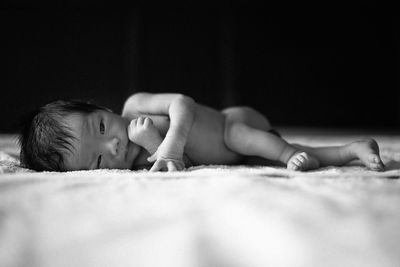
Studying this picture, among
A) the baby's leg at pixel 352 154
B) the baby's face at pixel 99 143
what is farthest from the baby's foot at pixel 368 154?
the baby's face at pixel 99 143

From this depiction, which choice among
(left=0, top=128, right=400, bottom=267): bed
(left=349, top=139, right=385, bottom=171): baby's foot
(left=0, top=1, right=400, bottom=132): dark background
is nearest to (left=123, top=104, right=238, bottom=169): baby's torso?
(left=349, top=139, right=385, bottom=171): baby's foot

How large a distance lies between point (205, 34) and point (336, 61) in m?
0.94

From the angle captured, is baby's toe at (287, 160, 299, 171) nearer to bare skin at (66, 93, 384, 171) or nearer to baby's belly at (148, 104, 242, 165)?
bare skin at (66, 93, 384, 171)

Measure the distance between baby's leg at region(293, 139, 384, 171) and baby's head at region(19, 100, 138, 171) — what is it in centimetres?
46

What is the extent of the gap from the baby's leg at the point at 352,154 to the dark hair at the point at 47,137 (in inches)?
21.7

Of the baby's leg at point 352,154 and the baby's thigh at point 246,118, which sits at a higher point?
the baby's thigh at point 246,118

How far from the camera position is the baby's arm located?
2.48 feet

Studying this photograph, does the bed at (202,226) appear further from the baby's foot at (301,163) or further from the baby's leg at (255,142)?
the baby's leg at (255,142)

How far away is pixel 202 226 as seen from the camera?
393 mm

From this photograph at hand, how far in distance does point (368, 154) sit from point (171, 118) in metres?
0.43

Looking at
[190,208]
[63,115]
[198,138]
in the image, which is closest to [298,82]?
[198,138]

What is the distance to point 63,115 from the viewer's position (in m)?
0.81

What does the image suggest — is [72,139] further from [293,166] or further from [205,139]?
[293,166]

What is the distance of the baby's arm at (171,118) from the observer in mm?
756
